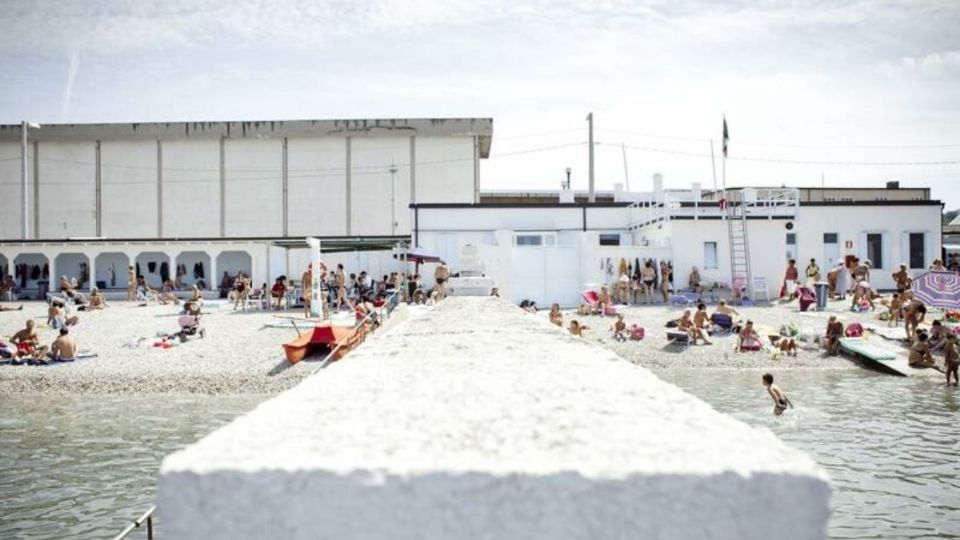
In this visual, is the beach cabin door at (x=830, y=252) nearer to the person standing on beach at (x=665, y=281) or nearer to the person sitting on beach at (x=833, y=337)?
the person standing on beach at (x=665, y=281)

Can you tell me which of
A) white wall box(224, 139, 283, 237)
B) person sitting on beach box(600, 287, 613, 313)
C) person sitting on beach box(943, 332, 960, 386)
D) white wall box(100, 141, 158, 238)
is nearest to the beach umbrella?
person sitting on beach box(943, 332, 960, 386)

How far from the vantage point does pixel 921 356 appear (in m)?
19.2

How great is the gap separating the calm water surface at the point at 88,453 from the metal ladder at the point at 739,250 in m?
19.4

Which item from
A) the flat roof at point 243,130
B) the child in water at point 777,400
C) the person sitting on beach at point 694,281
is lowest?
the child in water at point 777,400

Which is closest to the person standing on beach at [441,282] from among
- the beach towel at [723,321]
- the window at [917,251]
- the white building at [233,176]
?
the beach towel at [723,321]

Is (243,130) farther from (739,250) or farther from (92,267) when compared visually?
(739,250)

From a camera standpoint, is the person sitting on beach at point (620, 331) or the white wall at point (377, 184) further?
the white wall at point (377, 184)

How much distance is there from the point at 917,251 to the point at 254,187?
1413 inches

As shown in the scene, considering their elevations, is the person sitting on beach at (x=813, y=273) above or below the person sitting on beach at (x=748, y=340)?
above

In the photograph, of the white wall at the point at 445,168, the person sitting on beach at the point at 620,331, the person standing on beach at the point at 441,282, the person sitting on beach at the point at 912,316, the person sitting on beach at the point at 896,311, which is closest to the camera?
the person sitting on beach at the point at 912,316

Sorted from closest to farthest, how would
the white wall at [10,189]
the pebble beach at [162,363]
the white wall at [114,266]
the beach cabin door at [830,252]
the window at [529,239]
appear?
1. the pebble beach at [162,363]
2. the beach cabin door at [830,252]
3. the window at [529,239]
4. the white wall at [114,266]
5. the white wall at [10,189]

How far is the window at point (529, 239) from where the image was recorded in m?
34.8

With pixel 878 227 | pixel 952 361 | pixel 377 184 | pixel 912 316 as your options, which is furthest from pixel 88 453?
pixel 377 184

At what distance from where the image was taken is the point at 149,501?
10.6 metres
